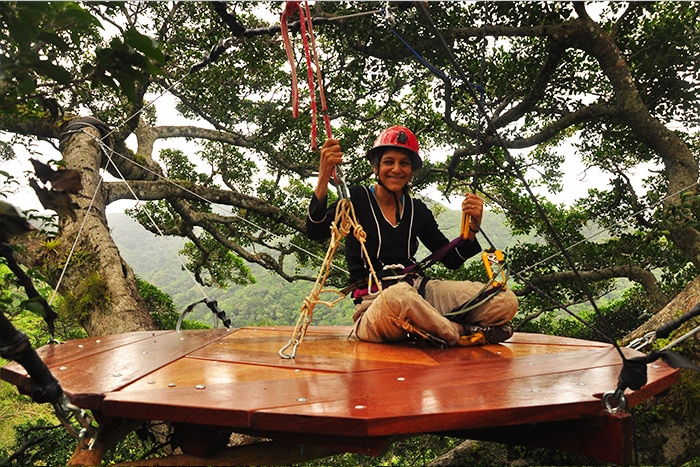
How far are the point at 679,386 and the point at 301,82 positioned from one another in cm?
580

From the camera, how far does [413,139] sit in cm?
286

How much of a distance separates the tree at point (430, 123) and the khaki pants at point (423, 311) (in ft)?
4.54

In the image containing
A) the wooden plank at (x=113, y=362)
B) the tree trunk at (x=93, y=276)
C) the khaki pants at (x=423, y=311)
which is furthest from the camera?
the tree trunk at (x=93, y=276)

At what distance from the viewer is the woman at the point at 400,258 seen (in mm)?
2285

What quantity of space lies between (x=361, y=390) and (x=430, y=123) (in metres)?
5.62

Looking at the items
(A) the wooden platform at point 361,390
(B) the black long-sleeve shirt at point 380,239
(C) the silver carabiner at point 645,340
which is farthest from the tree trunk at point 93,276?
(C) the silver carabiner at point 645,340

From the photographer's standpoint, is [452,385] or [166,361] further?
[166,361]

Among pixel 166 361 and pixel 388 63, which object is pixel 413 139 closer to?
pixel 166 361

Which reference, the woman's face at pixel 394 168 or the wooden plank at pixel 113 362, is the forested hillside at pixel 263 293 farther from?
the wooden plank at pixel 113 362

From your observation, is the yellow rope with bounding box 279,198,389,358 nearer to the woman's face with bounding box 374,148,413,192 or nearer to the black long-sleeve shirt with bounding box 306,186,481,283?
the black long-sleeve shirt with bounding box 306,186,481,283

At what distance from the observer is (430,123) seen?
21.7 feet

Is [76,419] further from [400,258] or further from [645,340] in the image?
[645,340]

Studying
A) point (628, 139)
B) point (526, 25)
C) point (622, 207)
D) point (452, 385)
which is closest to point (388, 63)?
point (526, 25)

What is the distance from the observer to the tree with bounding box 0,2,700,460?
4602 millimetres
